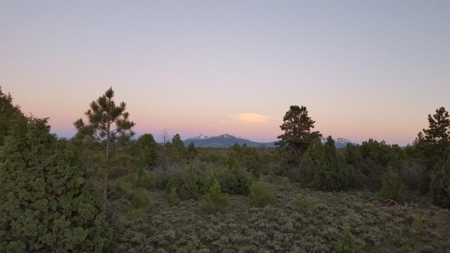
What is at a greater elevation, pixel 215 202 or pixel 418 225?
pixel 215 202

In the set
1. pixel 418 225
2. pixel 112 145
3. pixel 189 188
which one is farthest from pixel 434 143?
pixel 112 145

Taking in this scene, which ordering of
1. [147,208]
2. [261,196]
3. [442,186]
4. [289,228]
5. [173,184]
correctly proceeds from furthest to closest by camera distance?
1. [173,184]
2. [261,196]
3. [442,186]
4. [289,228]
5. [147,208]

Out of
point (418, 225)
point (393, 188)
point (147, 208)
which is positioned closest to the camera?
point (147, 208)

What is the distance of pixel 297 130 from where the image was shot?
28062 millimetres

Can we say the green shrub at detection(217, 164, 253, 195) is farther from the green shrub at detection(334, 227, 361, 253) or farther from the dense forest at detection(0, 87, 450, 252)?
the green shrub at detection(334, 227, 361, 253)

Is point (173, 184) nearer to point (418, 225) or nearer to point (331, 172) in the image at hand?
point (331, 172)

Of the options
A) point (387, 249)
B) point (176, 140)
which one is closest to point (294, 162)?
point (176, 140)

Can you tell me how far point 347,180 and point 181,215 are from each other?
11371mm

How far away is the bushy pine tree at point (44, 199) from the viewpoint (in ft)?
25.0

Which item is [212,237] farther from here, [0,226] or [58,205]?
[0,226]

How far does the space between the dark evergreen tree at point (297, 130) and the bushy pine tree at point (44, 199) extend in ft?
71.3

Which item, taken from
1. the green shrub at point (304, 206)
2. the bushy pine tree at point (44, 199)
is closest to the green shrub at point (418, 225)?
the green shrub at point (304, 206)

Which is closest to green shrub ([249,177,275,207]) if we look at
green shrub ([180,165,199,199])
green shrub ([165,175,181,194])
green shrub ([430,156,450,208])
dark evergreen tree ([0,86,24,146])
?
green shrub ([180,165,199,199])

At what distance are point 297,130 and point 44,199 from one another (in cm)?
2331
